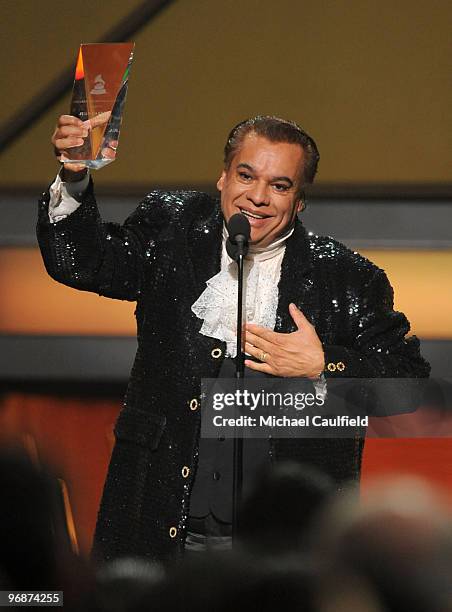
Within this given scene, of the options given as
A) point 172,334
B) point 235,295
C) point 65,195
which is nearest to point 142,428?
point 172,334

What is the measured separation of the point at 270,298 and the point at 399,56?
127 cm

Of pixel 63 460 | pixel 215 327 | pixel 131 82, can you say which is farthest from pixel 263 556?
pixel 131 82

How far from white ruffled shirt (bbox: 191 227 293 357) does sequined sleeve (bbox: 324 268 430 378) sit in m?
0.13

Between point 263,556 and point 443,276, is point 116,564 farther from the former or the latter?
point 443,276

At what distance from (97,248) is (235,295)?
235 mm

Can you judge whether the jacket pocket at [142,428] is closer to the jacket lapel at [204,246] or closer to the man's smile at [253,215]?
the jacket lapel at [204,246]

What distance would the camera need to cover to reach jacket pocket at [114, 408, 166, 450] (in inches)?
64.6

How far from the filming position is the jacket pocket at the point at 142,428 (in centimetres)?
164

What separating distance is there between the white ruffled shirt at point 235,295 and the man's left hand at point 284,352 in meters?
0.07

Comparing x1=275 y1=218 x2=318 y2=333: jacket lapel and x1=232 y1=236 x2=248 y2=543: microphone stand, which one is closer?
x1=232 y1=236 x2=248 y2=543: microphone stand

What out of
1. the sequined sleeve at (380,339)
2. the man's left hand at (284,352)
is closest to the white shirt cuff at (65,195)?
the man's left hand at (284,352)

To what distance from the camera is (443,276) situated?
9.53 feet

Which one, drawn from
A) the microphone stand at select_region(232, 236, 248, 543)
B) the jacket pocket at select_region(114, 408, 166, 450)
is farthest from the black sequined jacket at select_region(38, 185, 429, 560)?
the microphone stand at select_region(232, 236, 248, 543)

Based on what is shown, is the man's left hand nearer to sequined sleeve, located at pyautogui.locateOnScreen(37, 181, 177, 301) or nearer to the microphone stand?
the microphone stand
